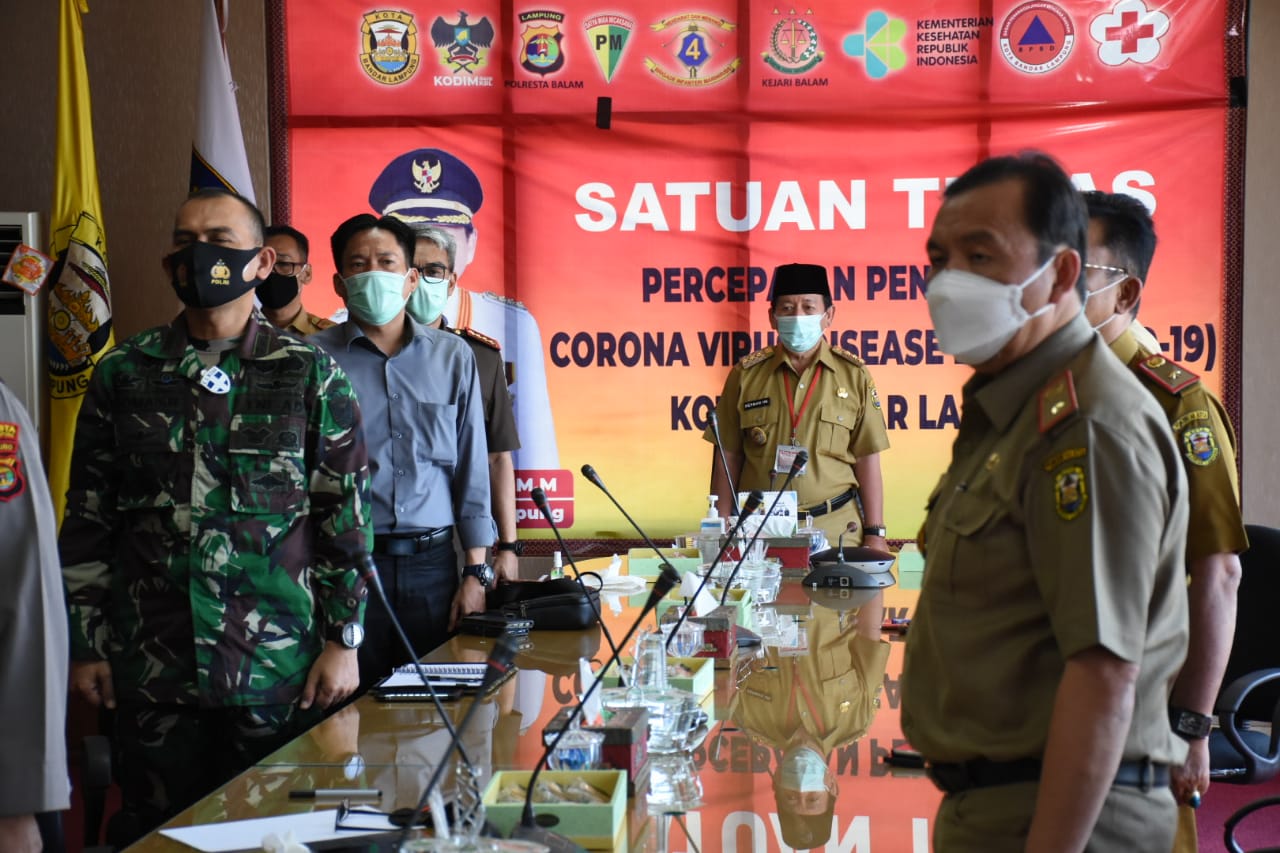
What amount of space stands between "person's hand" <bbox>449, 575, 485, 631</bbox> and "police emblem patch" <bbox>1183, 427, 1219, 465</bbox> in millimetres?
1849

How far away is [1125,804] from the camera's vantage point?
1354mm

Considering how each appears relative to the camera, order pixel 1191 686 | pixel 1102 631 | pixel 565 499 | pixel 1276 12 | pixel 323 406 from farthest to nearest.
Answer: pixel 565 499 → pixel 1276 12 → pixel 323 406 → pixel 1191 686 → pixel 1102 631

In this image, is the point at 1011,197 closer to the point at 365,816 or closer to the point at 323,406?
the point at 365,816

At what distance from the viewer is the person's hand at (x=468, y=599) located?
10.9ft

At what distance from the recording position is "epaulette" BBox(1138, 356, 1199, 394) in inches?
84.4

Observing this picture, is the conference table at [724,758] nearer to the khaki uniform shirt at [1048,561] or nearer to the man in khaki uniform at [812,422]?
the khaki uniform shirt at [1048,561]

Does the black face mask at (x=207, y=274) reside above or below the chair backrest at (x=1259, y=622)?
above

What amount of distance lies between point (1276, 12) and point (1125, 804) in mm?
4813

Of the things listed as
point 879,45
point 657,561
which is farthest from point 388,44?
point 657,561

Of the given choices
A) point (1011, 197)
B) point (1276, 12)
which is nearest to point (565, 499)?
point (1276, 12)

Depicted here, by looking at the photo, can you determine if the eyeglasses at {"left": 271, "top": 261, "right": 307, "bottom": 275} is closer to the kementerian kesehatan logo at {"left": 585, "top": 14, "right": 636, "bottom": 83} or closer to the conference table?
the kementerian kesehatan logo at {"left": 585, "top": 14, "right": 636, "bottom": 83}

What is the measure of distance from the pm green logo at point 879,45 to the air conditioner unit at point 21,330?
11.2 feet

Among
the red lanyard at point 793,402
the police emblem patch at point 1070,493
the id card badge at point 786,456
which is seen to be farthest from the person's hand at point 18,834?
the red lanyard at point 793,402

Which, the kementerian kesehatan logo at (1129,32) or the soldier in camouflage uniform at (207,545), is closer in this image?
the soldier in camouflage uniform at (207,545)
